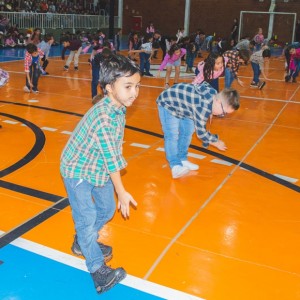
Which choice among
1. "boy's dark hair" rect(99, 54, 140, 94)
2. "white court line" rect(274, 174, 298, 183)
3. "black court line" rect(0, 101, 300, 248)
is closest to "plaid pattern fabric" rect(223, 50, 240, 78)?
"black court line" rect(0, 101, 300, 248)

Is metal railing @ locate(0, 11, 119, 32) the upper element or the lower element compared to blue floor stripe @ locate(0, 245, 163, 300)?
upper

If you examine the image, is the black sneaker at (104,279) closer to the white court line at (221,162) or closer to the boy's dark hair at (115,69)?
the boy's dark hair at (115,69)

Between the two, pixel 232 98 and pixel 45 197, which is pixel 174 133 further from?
pixel 45 197

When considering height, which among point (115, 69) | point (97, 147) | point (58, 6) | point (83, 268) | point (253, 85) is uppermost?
point (58, 6)

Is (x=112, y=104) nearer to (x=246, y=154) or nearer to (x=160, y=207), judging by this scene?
(x=160, y=207)

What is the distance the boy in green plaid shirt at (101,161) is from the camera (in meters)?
2.48

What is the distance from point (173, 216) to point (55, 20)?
22984 millimetres

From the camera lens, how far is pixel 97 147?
2.52m

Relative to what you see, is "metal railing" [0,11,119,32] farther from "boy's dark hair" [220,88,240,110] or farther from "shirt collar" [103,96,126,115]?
"shirt collar" [103,96,126,115]

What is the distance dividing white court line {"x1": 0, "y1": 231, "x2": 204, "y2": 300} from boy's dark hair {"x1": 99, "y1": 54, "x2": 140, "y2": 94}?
137 cm

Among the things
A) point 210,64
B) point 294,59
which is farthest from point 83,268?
point 294,59

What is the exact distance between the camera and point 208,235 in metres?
3.63

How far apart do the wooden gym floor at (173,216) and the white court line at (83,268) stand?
0.5 inches

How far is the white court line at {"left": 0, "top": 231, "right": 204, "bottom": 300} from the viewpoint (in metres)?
2.78
